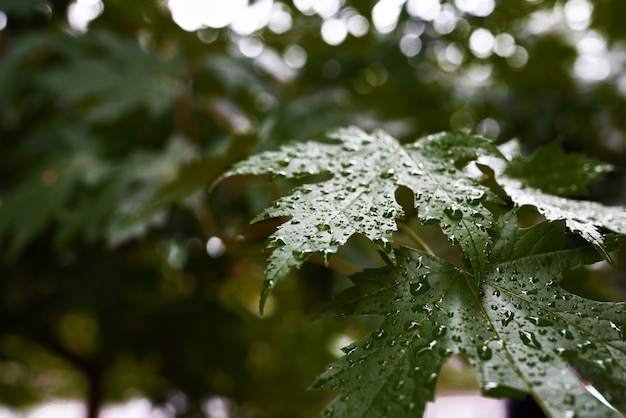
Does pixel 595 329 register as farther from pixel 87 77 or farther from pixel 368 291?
pixel 87 77

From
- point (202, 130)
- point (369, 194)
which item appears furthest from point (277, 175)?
point (202, 130)

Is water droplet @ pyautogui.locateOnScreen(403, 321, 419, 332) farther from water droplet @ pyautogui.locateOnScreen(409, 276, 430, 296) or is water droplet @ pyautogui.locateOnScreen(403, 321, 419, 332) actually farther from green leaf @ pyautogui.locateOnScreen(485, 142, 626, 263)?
green leaf @ pyautogui.locateOnScreen(485, 142, 626, 263)

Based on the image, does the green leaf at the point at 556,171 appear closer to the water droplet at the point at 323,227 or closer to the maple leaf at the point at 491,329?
the maple leaf at the point at 491,329

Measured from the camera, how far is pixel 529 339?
36 cm

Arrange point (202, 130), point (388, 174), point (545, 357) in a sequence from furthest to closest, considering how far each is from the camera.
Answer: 1. point (202, 130)
2. point (388, 174)
3. point (545, 357)

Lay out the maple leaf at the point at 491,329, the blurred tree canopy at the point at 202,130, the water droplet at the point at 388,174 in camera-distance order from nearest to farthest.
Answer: the maple leaf at the point at 491,329 → the water droplet at the point at 388,174 → the blurred tree canopy at the point at 202,130

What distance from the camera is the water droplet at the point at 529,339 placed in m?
0.36

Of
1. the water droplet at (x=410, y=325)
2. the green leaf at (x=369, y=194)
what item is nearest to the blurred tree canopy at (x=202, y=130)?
the green leaf at (x=369, y=194)

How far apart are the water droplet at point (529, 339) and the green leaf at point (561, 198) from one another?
0.08 meters

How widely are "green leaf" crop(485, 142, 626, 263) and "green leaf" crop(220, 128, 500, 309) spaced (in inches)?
1.2

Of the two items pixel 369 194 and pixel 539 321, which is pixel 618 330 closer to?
pixel 539 321

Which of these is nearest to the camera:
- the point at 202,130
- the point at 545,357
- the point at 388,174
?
the point at 545,357

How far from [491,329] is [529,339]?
2 cm

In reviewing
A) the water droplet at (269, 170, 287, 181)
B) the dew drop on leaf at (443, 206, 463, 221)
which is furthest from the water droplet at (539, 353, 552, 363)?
the water droplet at (269, 170, 287, 181)
